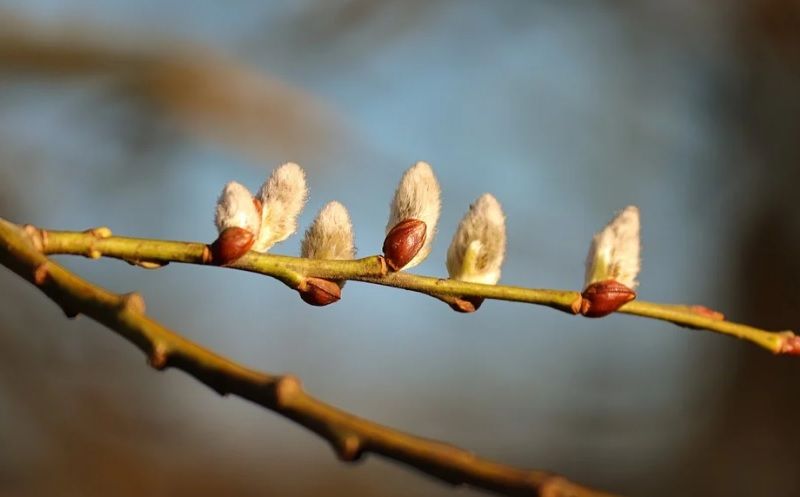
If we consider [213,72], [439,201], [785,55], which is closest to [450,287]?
[439,201]

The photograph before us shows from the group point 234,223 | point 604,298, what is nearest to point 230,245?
point 234,223

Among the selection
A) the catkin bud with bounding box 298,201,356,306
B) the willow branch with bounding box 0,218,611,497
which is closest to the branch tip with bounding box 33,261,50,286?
the willow branch with bounding box 0,218,611,497

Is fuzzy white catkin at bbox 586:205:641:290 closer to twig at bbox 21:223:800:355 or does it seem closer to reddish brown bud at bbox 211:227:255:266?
twig at bbox 21:223:800:355

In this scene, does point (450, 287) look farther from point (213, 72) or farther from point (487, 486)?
point (213, 72)

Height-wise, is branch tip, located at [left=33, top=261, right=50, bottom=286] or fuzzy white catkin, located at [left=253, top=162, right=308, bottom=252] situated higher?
fuzzy white catkin, located at [left=253, top=162, right=308, bottom=252]

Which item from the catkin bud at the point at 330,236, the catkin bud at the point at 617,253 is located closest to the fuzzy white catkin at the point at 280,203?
the catkin bud at the point at 330,236

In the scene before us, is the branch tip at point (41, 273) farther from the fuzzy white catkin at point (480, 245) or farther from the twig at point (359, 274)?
the fuzzy white catkin at point (480, 245)
